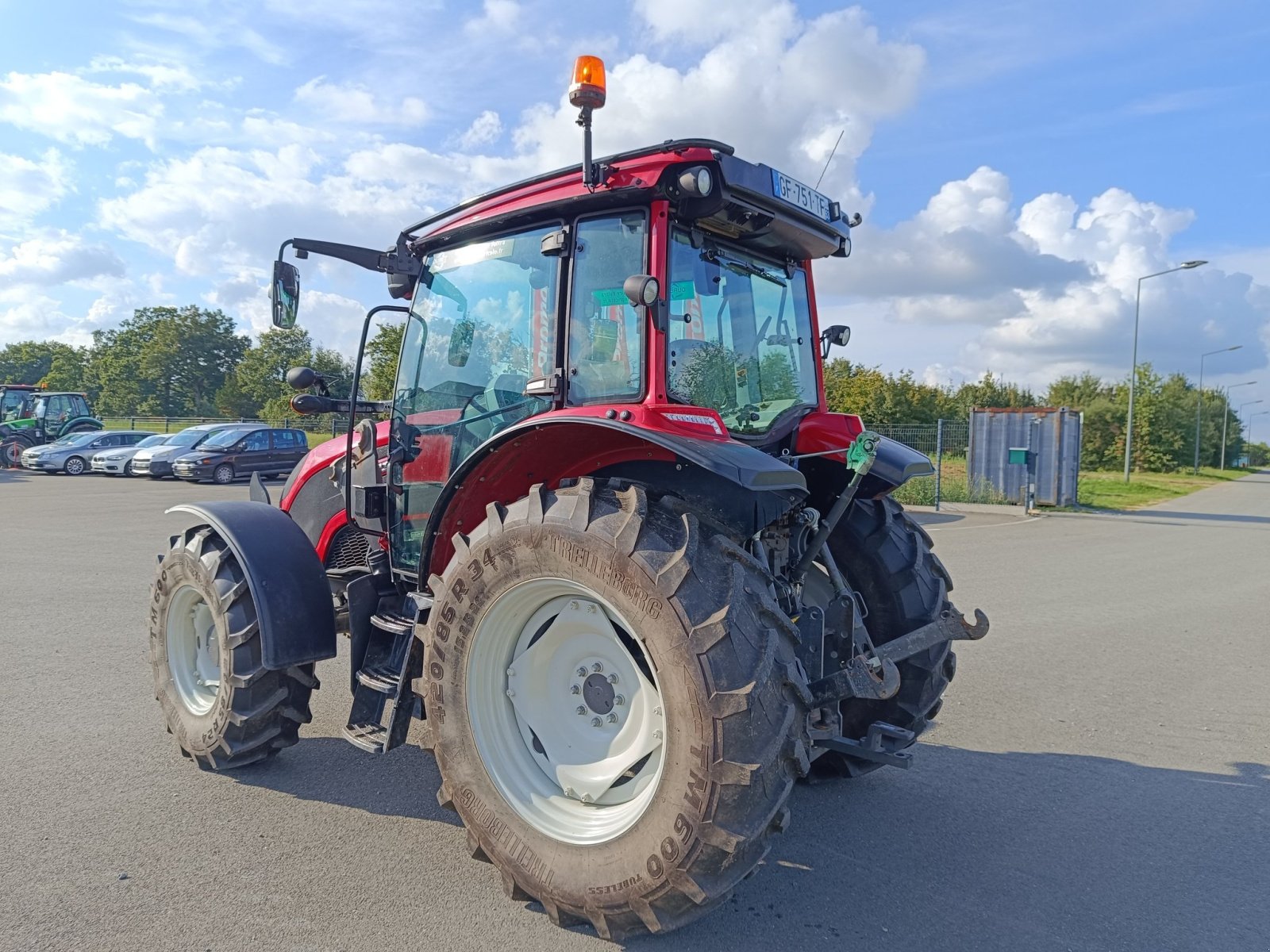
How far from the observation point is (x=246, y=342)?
6781 cm

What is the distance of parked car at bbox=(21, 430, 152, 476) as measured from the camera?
26.4 meters

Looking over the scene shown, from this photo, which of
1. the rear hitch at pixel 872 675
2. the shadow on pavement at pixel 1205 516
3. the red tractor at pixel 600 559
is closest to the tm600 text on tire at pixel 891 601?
the red tractor at pixel 600 559

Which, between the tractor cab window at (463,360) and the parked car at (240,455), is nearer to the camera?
the tractor cab window at (463,360)

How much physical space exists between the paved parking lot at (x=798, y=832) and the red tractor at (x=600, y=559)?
1.02ft

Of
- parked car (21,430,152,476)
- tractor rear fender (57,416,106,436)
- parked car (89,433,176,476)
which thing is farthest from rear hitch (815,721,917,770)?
tractor rear fender (57,416,106,436)

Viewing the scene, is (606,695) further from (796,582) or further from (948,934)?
(948,934)

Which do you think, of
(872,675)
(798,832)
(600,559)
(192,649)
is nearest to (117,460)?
(192,649)

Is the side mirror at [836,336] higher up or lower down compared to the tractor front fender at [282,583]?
higher up

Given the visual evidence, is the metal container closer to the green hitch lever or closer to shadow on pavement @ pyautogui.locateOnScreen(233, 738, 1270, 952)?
shadow on pavement @ pyautogui.locateOnScreen(233, 738, 1270, 952)

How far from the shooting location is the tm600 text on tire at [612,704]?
2529 millimetres

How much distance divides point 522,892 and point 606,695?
691 millimetres

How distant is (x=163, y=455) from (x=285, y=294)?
76.8ft

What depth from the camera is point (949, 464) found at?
2106 cm

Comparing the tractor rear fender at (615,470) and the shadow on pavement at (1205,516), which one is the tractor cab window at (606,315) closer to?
the tractor rear fender at (615,470)
